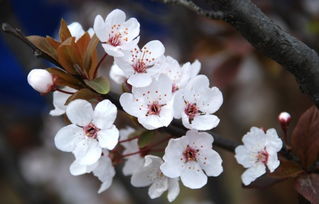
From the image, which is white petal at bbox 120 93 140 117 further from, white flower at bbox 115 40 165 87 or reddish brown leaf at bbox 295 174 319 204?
reddish brown leaf at bbox 295 174 319 204

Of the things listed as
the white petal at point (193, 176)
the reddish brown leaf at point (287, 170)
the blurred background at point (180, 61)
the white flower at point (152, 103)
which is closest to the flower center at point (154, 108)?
the white flower at point (152, 103)

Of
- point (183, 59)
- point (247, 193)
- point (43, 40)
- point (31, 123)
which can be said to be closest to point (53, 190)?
point (31, 123)

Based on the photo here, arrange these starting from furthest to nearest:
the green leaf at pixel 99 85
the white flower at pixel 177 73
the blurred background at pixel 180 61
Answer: the blurred background at pixel 180 61, the white flower at pixel 177 73, the green leaf at pixel 99 85

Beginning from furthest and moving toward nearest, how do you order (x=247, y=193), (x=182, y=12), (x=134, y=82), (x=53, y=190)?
(x=53, y=190) < (x=247, y=193) < (x=182, y=12) < (x=134, y=82)

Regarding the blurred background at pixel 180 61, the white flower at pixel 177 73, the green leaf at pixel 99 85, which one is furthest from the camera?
the blurred background at pixel 180 61

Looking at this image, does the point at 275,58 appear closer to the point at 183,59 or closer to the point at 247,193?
the point at 183,59

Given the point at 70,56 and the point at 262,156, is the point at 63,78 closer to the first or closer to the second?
the point at 70,56

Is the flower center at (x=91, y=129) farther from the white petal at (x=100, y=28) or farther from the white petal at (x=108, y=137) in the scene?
the white petal at (x=100, y=28)

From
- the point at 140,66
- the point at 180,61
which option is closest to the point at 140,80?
the point at 140,66

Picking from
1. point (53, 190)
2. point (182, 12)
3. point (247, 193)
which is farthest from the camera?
point (53, 190)
